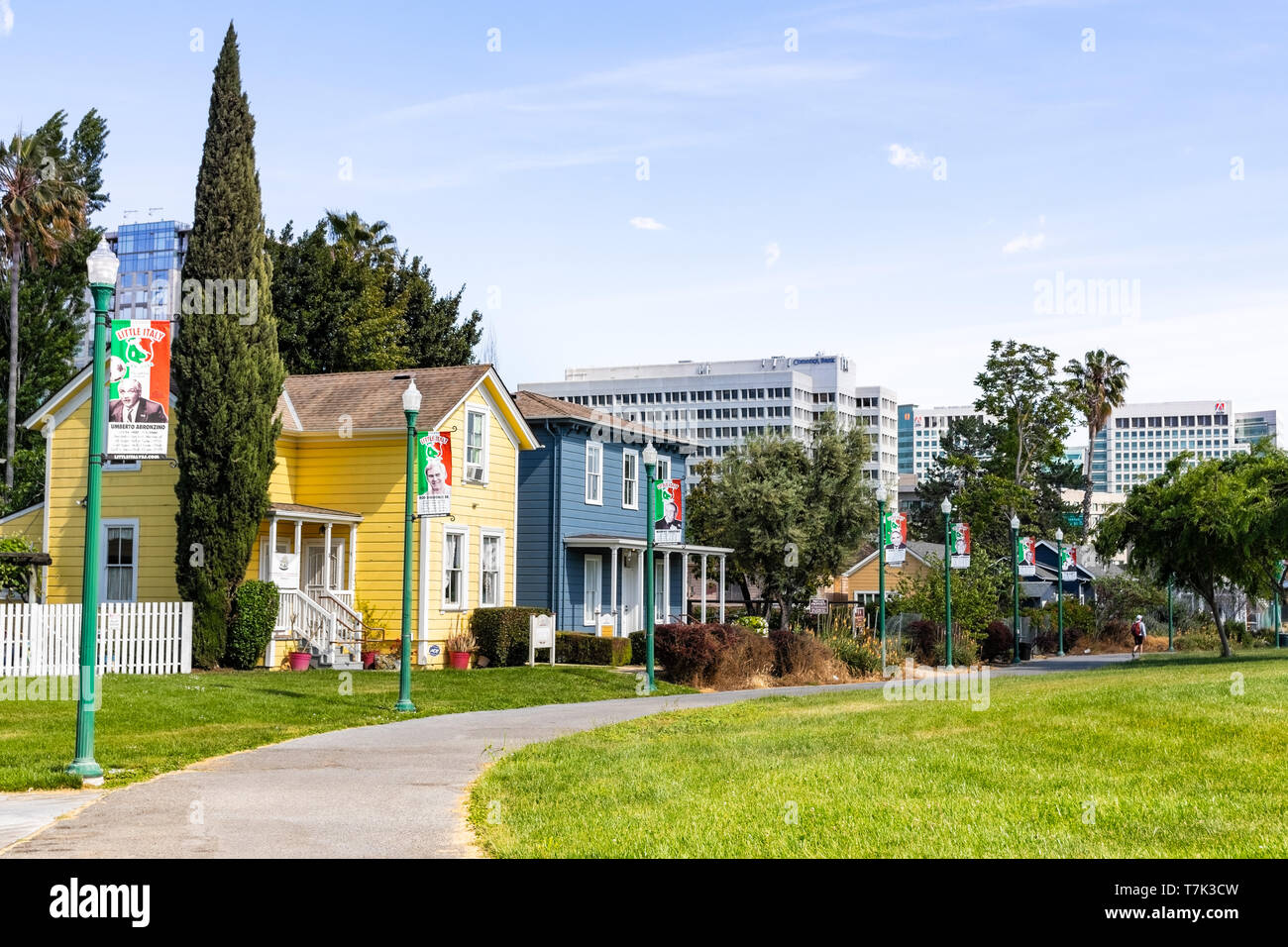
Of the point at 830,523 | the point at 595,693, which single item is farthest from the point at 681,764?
the point at 830,523

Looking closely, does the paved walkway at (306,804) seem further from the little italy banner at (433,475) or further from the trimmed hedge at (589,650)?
the trimmed hedge at (589,650)

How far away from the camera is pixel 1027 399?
66500mm

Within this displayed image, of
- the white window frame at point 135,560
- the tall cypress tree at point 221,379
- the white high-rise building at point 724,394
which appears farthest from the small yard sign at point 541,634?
the white high-rise building at point 724,394

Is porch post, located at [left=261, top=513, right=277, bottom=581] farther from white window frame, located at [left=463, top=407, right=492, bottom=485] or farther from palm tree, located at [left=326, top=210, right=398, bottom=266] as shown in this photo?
palm tree, located at [left=326, top=210, right=398, bottom=266]

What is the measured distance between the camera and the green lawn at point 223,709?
13492 millimetres

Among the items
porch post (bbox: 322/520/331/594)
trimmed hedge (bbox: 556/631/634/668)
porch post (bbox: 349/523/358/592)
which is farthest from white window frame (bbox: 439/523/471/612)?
porch post (bbox: 322/520/331/594)

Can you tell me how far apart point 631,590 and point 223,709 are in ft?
69.4

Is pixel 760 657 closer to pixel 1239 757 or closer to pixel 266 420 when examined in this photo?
pixel 266 420

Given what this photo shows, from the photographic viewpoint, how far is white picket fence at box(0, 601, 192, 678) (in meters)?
22.3

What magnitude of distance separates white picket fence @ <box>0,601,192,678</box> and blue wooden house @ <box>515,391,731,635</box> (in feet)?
38.1

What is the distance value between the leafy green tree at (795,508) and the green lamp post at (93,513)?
29305mm

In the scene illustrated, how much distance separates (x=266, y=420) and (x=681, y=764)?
17.4 m

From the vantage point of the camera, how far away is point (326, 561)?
30.4 metres
